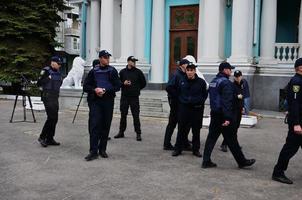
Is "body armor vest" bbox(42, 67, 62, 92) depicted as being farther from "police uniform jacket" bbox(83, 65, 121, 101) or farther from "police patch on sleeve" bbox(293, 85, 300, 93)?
"police patch on sleeve" bbox(293, 85, 300, 93)

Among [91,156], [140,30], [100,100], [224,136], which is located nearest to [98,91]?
[100,100]

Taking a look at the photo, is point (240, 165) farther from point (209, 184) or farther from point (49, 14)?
Answer: point (49, 14)

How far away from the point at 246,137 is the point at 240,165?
333cm

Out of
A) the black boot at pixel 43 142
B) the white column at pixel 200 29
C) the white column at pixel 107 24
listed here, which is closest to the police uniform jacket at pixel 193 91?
the black boot at pixel 43 142

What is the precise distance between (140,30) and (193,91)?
35.1ft

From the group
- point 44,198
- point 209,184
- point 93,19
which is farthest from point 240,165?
point 93,19

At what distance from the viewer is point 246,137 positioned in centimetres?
1006

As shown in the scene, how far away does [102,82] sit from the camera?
7387mm

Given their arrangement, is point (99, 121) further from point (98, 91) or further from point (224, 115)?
point (224, 115)

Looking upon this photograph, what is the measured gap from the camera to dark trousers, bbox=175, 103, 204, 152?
7.54 metres

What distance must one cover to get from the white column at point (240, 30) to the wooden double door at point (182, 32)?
113 inches

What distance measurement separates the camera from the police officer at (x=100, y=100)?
7.28 meters

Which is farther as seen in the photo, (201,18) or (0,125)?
(201,18)

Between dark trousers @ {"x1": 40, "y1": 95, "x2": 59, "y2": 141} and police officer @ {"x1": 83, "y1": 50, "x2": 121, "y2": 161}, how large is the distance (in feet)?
4.70
